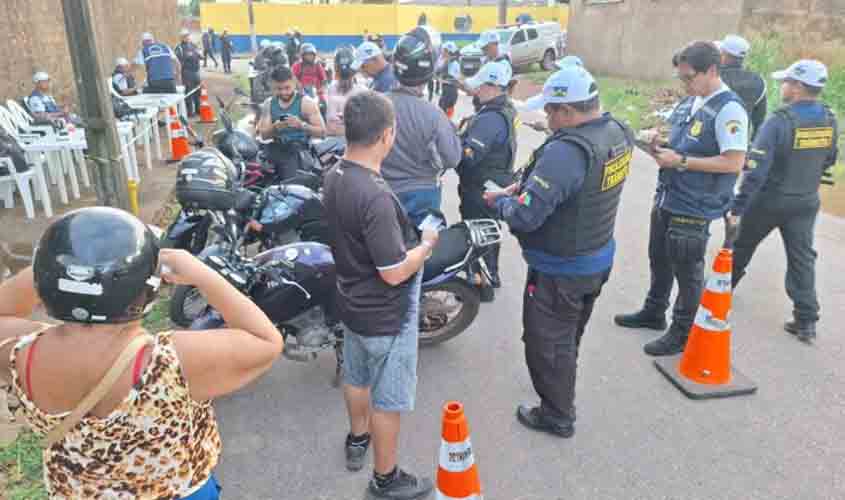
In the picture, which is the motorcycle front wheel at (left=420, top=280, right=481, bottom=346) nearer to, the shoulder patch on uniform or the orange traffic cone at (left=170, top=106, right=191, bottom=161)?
the shoulder patch on uniform

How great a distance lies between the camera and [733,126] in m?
3.72

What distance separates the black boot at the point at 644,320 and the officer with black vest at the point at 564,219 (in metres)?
1.41

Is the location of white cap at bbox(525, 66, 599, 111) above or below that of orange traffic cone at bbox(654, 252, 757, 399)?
above

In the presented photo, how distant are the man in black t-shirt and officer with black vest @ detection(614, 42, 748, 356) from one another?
200 centimetres

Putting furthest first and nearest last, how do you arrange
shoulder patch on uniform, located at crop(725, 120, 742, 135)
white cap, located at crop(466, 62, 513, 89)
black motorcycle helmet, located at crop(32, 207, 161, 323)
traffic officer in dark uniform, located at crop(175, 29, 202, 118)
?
1. traffic officer in dark uniform, located at crop(175, 29, 202, 118)
2. white cap, located at crop(466, 62, 513, 89)
3. shoulder patch on uniform, located at crop(725, 120, 742, 135)
4. black motorcycle helmet, located at crop(32, 207, 161, 323)

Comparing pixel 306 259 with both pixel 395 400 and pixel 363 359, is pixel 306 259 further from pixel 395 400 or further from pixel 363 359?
pixel 395 400

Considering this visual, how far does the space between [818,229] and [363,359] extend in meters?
6.18

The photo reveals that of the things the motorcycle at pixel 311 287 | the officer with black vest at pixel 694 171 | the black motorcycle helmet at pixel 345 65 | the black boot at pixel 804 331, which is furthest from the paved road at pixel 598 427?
the black motorcycle helmet at pixel 345 65

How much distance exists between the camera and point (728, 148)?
3.73 m

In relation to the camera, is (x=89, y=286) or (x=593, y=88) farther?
(x=593, y=88)

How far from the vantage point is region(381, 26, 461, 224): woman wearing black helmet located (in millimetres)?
3969

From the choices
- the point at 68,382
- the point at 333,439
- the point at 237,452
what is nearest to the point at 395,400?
the point at 333,439

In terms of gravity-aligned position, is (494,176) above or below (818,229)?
above

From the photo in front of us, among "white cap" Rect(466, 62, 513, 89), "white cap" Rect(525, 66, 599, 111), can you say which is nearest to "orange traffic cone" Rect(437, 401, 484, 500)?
"white cap" Rect(525, 66, 599, 111)
